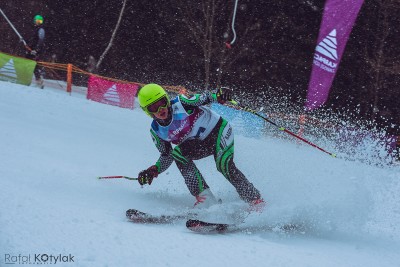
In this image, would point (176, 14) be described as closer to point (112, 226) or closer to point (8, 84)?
point (8, 84)

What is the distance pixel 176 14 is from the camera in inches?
773

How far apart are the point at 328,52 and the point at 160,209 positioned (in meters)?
8.10

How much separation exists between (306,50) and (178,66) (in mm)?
5013

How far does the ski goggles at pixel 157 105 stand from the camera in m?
4.54

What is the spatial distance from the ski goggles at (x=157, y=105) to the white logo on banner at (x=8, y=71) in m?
8.11

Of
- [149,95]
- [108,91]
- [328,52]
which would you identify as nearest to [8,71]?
[108,91]

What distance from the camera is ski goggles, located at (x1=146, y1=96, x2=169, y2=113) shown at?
179 inches

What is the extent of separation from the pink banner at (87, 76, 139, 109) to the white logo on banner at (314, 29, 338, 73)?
4.55 m

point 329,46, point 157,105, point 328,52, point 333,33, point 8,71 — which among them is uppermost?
point 157,105

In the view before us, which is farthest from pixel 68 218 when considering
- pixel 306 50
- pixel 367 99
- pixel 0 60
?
pixel 306 50

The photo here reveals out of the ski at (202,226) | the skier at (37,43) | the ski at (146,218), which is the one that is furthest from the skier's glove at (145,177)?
the skier at (37,43)

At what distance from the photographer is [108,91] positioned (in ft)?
40.6

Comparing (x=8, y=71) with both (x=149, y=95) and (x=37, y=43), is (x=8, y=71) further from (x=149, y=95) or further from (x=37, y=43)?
(x=149, y=95)

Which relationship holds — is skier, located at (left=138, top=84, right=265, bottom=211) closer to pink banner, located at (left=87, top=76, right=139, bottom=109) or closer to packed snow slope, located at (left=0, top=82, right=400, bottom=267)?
packed snow slope, located at (left=0, top=82, right=400, bottom=267)
